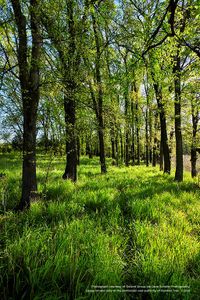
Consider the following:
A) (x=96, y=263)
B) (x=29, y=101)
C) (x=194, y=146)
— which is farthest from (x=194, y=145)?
(x=96, y=263)

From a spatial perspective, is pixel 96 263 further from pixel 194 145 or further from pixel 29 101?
pixel 194 145

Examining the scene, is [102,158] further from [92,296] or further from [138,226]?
[92,296]

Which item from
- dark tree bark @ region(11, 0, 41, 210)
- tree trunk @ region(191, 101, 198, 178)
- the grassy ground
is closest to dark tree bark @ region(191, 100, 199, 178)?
tree trunk @ region(191, 101, 198, 178)

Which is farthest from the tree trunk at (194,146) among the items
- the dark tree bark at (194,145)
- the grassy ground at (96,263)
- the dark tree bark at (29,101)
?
the dark tree bark at (29,101)

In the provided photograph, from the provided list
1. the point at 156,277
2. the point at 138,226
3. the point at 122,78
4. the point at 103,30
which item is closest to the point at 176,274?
the point at 156,277

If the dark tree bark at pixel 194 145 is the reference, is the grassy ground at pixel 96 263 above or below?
below

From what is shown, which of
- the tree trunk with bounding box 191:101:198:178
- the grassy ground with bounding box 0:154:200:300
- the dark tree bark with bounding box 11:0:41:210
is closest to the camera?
the grassy ground with bounding box 0:154:200:300

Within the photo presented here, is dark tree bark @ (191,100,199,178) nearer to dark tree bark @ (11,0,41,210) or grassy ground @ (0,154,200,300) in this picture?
grassy ground @ (0,154,200,300)

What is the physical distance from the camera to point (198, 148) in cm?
1370

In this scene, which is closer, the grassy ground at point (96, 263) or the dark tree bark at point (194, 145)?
the grassy ground at point (96, 263)

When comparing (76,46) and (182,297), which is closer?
(182,297)

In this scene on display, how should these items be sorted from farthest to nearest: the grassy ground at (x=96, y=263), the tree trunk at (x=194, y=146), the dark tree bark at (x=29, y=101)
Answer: the tree trunk at (x=194, y=146) < the dark tree bark at (x=29, y=101) < the grassy ground at (x=96, y=263)

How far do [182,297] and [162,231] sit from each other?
5.00 feet

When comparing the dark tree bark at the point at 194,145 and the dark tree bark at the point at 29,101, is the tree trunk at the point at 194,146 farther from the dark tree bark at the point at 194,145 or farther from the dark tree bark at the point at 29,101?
the dark tree bark at the point at 29,101
